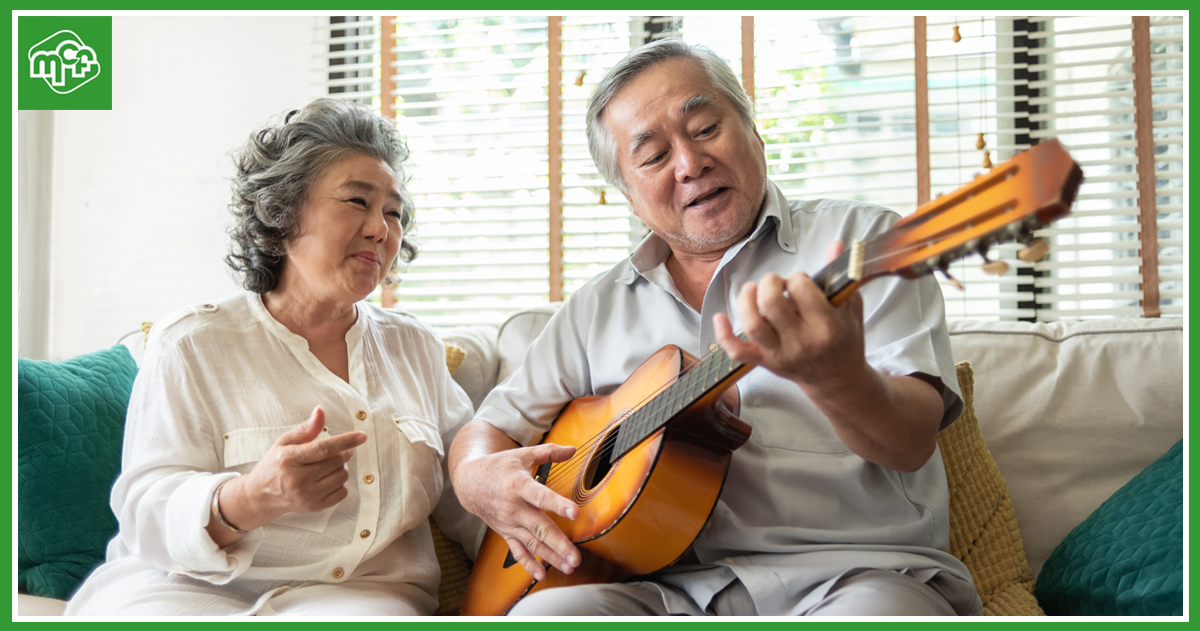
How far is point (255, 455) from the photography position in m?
1.26

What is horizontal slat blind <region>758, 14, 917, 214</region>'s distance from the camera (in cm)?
235

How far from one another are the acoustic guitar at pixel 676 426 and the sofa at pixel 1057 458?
1.50 feet

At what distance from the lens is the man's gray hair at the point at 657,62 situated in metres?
1.41

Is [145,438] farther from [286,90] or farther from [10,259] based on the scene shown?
[286,90]

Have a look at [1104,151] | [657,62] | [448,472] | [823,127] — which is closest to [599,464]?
[448,472]

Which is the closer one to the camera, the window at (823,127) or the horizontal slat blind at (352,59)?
the window at (823,127)

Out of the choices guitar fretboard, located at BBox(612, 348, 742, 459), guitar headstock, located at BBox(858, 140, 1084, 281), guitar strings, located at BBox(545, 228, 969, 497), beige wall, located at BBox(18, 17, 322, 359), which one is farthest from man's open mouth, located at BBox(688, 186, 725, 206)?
beige wall, located at BBox(18, 17, 322, 359)

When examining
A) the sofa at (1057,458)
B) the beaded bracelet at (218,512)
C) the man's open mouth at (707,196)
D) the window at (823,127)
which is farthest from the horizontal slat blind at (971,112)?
the beaded bracelet at (218,512)

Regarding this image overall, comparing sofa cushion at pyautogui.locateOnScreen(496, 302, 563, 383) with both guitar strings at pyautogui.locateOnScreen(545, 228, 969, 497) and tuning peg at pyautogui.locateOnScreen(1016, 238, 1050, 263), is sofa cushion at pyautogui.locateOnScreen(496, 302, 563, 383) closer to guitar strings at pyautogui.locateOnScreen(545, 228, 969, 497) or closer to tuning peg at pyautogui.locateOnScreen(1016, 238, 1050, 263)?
guitar strings at pyautogui.locateOnScreen(545, 228, 969, 497)

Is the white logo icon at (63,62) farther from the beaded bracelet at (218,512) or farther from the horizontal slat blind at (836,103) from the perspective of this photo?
the horizontal slat blind at (836,103)

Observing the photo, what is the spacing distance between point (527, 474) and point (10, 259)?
3.75 feet

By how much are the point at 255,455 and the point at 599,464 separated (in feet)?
1.91

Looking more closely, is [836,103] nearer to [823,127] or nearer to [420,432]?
[823,127]

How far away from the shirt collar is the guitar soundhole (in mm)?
373
